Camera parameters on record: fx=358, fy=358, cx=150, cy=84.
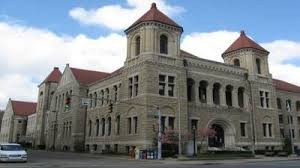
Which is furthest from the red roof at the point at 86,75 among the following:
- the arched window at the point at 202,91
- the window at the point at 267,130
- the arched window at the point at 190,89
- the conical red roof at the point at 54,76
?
the window at the point at 267,130

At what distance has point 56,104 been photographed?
72438 millimetres

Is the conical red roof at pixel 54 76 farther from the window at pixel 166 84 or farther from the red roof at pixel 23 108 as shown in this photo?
the window at pixel 166 84

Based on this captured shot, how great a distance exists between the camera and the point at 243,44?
2218 inches

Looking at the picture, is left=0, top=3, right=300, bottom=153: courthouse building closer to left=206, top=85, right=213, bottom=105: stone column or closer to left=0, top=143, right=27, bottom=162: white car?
left=206, top=85, right=213, bottom=105: stone column

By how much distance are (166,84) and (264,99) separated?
19.1m

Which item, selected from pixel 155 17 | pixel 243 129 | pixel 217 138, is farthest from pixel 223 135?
pixel 155 17

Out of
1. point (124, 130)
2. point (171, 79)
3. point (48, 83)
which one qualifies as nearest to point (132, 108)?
point (124, 130)

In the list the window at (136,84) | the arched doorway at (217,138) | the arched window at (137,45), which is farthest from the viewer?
the arched doorway at (217,138)

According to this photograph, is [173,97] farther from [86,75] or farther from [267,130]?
[86,75]

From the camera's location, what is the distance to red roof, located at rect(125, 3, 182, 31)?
4578 centimetres

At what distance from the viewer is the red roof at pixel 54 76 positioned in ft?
283

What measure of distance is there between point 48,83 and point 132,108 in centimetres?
4618

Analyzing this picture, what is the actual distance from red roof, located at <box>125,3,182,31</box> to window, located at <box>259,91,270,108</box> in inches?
727

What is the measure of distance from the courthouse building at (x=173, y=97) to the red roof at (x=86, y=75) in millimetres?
438
